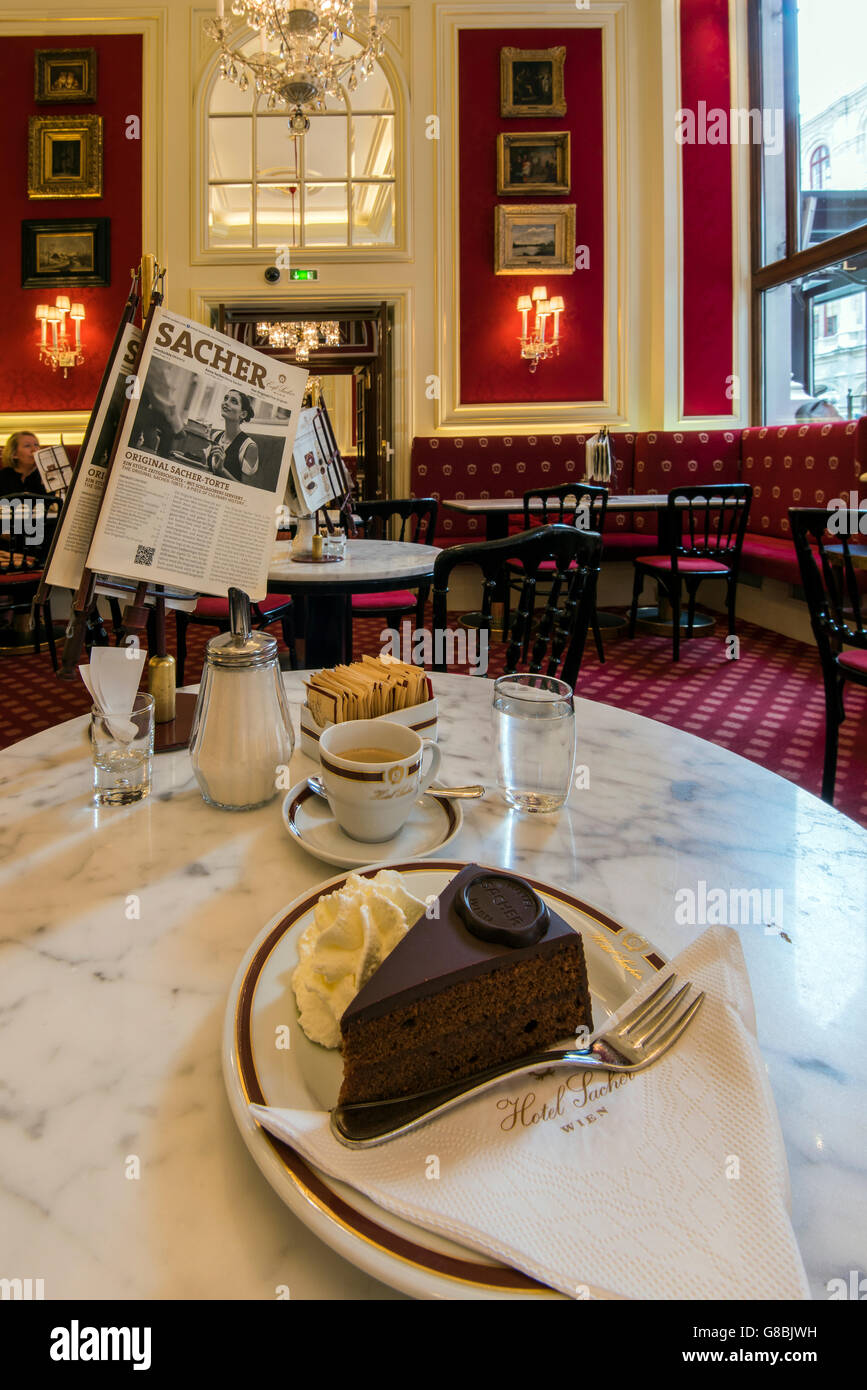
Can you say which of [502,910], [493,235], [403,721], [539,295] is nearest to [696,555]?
[539,295]

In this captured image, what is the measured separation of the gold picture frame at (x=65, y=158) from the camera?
557cm

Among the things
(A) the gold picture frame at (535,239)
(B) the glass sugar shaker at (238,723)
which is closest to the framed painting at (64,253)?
(A) the gold picture frame at (535,239)

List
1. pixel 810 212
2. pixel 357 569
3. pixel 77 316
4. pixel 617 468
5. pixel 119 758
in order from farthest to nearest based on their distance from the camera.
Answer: pixel 617 468 < pixel 77 316 < pixel 810 212 < pixel 357 569 < pixel 119 758

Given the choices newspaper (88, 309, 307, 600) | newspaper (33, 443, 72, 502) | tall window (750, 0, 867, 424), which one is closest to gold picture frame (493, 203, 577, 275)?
tall window (750, 0, 867, 424)

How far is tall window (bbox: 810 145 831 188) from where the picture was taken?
4.95 meters

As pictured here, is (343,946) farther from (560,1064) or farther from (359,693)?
(359,693)

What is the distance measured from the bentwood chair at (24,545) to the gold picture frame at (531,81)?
436cm

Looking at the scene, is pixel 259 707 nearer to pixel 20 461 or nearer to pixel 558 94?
pixel 20 461

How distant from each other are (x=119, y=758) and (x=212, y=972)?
33 centimetres

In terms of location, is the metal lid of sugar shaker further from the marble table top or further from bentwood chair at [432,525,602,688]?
the marble table top

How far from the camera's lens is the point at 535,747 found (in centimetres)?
78

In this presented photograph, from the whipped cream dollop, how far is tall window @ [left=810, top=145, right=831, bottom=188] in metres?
6.14
